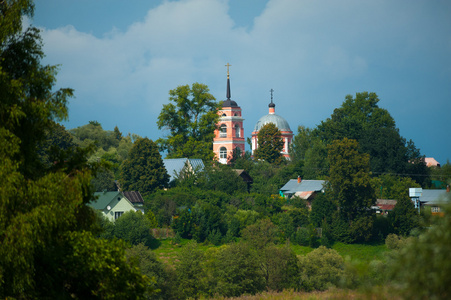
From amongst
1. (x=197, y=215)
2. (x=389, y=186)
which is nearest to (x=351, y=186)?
(x=389, y=186)

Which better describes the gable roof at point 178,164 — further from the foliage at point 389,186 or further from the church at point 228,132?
the foliage at point 389,186

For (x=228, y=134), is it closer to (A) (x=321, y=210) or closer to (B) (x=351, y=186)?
(B) (x=351, y=186)

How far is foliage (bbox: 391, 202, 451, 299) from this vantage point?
18.0 ft

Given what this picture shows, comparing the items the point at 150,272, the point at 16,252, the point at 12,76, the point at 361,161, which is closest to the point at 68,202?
the point at 16,252

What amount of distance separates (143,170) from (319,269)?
24801 mm

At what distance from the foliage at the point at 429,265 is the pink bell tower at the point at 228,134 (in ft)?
250

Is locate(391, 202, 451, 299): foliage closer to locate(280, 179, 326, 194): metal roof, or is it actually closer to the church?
locate(280, 179, 326, 194): metal roof

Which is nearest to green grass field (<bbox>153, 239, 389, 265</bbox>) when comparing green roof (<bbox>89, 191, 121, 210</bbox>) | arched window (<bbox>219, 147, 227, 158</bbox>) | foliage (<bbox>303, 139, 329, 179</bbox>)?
green roof (<bbox>89, 191, 121, 210</bbox>)

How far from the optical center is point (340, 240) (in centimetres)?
4594

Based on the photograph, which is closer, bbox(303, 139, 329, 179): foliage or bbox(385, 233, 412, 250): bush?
bbox(385, 233, 412, 250): bush

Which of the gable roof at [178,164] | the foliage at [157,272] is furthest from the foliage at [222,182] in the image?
the foliage at [157,272]

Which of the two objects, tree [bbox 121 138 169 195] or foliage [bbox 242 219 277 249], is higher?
tree [bbox 121 138 169 195]

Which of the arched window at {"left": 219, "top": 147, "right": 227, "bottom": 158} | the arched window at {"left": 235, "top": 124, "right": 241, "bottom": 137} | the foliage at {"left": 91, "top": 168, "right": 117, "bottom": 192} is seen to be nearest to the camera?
the foliage at {"left": 91, "top": 168, "right": 117, "bottom": 192}

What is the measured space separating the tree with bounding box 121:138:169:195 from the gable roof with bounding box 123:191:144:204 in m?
1.72
